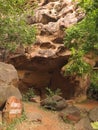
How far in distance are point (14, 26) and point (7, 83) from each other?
3.15 m

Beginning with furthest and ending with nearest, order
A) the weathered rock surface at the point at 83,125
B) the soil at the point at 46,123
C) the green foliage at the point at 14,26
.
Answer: the green foliage at the point at 14,26
the weathered rock surface at the point at 83,125
the soil at the point at 46,123

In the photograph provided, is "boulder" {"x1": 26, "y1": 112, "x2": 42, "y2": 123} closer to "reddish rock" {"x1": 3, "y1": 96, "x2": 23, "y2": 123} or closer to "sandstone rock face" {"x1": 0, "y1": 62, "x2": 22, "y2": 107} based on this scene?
"reddish rock" {"x1": 3, "y1": 96, "x2": 23, "y2": 123}

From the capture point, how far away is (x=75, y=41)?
385 inches

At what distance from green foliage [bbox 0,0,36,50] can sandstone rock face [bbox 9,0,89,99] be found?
1.67 m

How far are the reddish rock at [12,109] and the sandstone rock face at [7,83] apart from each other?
311mm

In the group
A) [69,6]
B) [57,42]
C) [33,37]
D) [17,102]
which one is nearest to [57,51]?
[57,42]

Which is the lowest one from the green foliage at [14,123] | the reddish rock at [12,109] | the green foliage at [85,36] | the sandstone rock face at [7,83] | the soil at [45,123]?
the soil at [45,123]

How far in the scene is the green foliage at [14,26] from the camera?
11.6 metres

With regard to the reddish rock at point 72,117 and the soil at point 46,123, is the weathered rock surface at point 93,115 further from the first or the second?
the soil at point 46,123

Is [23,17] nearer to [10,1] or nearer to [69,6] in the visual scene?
[10,1]

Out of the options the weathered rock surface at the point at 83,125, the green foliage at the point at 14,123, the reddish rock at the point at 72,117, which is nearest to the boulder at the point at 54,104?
the reddish rock at the point at 72,117

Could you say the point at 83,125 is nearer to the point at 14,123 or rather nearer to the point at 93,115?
the point at 93,115

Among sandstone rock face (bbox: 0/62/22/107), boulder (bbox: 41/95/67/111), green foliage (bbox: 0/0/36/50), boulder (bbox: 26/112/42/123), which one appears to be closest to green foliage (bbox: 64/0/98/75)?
boulder (bbox: 26/112/42/123)

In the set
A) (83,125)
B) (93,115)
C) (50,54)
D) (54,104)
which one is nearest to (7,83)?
(54,104)
